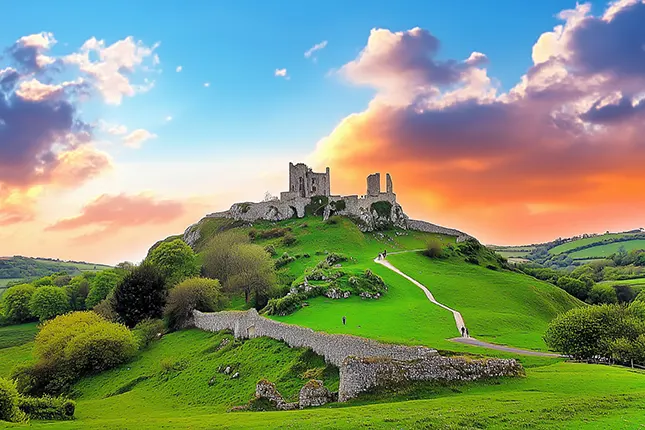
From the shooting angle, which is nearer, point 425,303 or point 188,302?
point 425,303

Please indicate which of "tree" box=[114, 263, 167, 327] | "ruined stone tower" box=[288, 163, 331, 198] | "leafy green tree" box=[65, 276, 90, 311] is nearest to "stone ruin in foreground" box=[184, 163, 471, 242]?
"ruined stone tower" box=[288, 163, 331, 198]

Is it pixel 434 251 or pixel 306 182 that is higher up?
pixel 306 182

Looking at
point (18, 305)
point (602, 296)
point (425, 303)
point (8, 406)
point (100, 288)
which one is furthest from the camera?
point (18, 305)

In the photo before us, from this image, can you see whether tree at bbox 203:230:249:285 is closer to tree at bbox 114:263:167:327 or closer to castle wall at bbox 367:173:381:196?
tree at bbox 114:263:167:327

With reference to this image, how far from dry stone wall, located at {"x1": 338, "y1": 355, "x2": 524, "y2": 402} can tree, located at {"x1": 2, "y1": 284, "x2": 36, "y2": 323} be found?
118m

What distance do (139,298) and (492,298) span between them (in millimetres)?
55073

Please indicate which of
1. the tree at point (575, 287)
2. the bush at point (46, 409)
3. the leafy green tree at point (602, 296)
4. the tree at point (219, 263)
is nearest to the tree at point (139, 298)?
the tree at point (219, 263)

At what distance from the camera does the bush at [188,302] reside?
76.7 m

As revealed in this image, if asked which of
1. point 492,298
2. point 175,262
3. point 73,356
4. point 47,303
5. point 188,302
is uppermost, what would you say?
point 175,262

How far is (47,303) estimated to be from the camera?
4793 inches

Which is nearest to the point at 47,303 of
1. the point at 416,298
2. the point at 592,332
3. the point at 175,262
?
the point at 175,262

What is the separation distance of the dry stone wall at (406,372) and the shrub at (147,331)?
48584 millimetres

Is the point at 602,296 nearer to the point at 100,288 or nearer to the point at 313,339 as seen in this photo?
the point at 313,339

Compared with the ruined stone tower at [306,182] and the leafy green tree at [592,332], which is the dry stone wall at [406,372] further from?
the ruined stone tower at [306,182]
